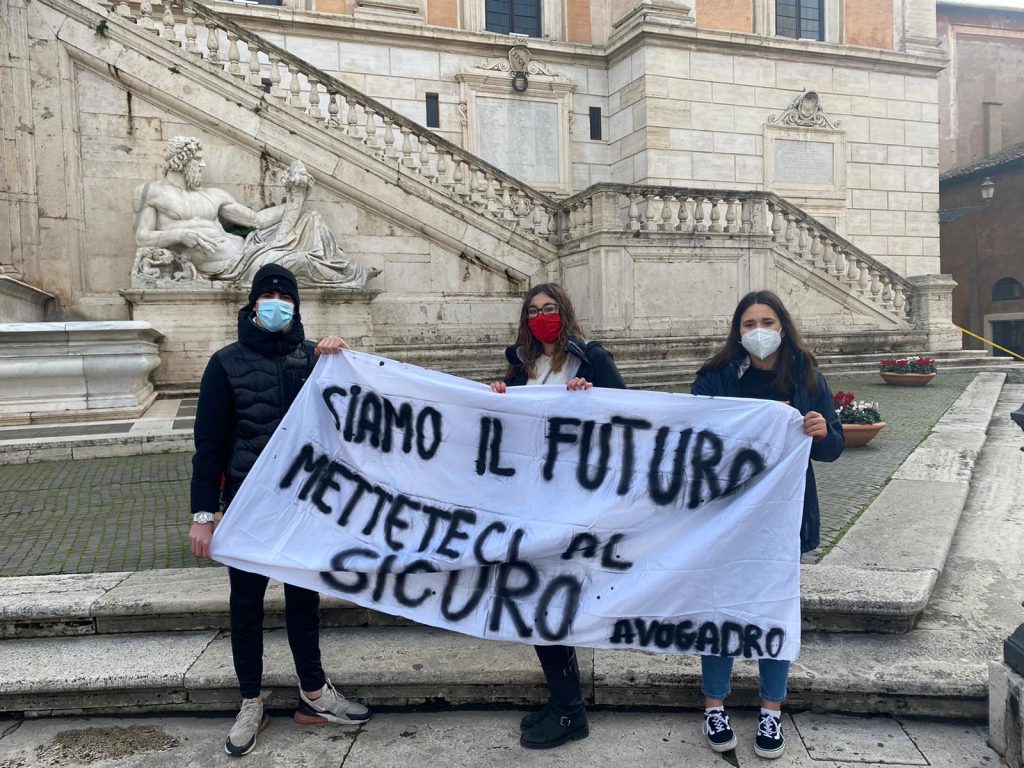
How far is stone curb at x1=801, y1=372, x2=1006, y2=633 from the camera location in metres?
3.45

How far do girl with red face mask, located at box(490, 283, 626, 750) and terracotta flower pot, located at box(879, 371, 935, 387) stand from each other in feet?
34.1

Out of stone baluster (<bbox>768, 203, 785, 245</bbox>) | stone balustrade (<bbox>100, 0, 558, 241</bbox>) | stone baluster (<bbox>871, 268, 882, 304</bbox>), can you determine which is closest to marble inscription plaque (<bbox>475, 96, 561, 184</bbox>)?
stone balustrade (<bbox>100, 0, 558, 241</bbox>)

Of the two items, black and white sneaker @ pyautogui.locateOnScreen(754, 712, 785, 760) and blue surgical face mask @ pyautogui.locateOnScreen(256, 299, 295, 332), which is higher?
blue surgical face mask @ pyautogui.locateOnScreen(256, 299, 295, 332)

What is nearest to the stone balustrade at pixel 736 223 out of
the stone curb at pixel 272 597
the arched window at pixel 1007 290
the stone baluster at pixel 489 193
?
the stone baluster at pixel 489 193

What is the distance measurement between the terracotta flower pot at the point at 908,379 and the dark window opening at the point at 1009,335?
18530 mm

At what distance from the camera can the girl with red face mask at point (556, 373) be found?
2953 mm

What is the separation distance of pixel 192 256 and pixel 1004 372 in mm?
14757

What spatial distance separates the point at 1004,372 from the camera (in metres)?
13.9

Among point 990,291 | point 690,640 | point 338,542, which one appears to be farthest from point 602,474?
point 990,291

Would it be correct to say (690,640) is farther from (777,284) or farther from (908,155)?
(908,155)

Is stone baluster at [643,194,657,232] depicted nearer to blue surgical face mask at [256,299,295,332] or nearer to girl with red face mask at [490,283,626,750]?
girl with red face mask at [490,283,626,750]

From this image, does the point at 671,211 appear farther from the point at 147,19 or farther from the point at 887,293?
the point at 147,19

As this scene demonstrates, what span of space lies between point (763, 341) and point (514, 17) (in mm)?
17978

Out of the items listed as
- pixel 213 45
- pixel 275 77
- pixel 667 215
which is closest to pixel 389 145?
pixel 275 77
